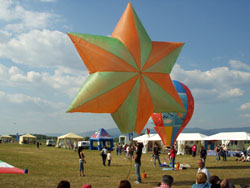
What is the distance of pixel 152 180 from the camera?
13023 millimetres

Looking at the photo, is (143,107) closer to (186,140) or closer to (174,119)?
(174,119)

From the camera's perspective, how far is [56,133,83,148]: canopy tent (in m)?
49.8

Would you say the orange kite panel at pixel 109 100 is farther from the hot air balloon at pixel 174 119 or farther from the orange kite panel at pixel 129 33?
the hot air balloon at pixel 174 119

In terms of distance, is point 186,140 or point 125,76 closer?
point 125,76

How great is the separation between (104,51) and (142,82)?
1.61m

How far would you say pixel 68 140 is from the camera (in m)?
51.8

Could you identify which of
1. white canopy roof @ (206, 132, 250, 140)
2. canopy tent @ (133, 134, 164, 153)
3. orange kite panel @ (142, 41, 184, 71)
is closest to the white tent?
white canopy roof @ (206, 132, 250, 140)

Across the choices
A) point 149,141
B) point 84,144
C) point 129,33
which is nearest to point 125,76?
point 129,33

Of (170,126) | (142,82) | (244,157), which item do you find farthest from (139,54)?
(244,157)

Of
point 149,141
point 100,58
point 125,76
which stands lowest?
point 149,141

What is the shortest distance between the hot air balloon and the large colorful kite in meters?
8.48

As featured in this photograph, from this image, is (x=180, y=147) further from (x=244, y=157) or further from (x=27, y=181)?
(x=27, y=181)

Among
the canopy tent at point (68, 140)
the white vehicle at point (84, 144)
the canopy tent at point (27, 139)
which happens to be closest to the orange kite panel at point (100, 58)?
the white vehicle at point (84, 144)

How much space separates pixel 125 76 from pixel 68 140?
144 feet
